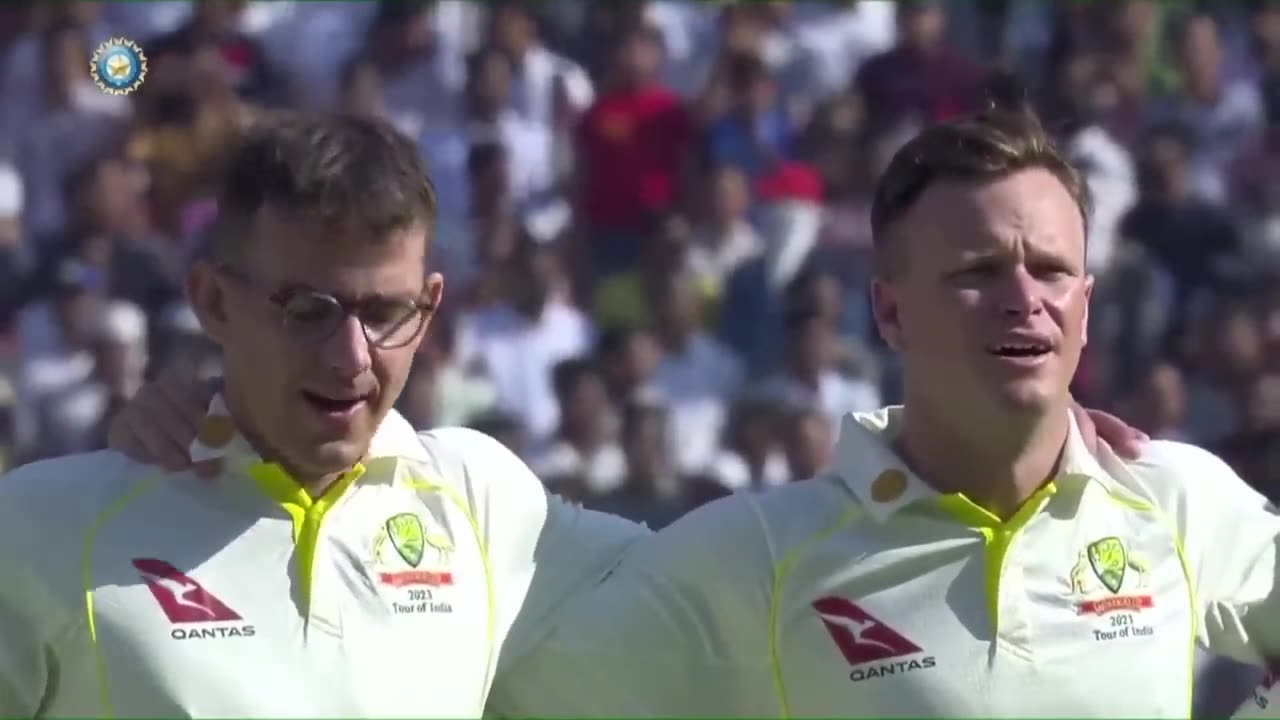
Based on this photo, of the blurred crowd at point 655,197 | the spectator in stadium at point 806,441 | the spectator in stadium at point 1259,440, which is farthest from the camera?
the blurred crowd at point 655,197

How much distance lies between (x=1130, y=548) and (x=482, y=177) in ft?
17.3

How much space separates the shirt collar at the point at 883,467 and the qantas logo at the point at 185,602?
1027mm

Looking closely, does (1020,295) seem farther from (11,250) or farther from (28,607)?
(11,250)

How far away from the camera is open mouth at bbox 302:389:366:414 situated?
3395 millimetres

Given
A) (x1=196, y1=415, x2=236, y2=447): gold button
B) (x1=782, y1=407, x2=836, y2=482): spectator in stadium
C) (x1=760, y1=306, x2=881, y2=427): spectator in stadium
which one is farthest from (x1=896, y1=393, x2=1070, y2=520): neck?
(x1=760, y1=306, x2=881, y2=427): spectator in stadium

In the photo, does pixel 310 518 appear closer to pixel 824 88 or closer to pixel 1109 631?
pixel 1109 631

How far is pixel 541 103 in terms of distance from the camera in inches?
347

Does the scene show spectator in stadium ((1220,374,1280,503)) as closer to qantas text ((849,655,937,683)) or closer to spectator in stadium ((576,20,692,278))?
spectator in stadium ((576,20,692,278))

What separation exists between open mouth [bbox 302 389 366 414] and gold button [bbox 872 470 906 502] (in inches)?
33.9

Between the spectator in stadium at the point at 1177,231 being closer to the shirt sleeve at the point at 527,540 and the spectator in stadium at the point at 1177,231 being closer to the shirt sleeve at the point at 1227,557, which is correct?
the shirt sleeve at the point at 1227,557

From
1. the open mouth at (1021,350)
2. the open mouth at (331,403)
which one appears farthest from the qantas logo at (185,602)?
the open mouth at (1021,350)

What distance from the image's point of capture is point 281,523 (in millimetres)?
3482

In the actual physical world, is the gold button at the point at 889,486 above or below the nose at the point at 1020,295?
below

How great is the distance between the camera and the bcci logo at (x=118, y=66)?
24.4 ft
